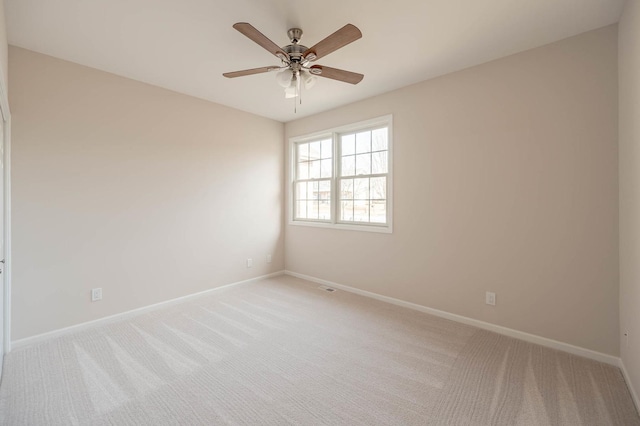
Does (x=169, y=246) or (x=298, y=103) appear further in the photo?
(x=298, y=103)

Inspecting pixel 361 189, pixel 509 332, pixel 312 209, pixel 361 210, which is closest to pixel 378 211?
pixel 361 210

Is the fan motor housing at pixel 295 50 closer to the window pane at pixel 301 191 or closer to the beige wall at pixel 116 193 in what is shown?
the beige wall at pixel 116 193

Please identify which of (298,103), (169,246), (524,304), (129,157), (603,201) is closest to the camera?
(603,201)

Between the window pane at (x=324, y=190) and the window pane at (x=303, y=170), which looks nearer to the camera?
the window pane at (x=324, y=190)

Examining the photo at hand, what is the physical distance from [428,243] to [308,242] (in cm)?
200

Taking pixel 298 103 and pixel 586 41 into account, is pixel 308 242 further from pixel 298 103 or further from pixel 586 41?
pixel 586 41

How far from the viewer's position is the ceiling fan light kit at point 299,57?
1.83 m

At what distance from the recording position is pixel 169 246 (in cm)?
349

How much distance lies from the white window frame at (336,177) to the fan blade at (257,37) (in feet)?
6.05

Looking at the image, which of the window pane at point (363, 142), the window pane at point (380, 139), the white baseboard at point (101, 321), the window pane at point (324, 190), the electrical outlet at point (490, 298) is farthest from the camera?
the window pane at point (324, 190)

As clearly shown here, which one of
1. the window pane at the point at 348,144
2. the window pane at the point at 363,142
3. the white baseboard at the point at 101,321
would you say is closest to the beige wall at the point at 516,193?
the window pane at the point at 363,142

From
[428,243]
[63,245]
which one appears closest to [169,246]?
[63,245]

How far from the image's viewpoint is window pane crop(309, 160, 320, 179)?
4590 mm

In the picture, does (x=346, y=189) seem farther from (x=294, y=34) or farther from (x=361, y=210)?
(x=294, y=34)
